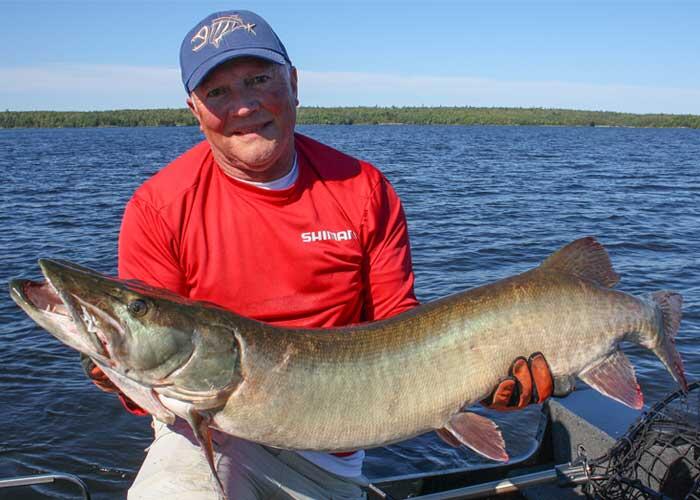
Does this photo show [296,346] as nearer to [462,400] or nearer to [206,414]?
[206,414]

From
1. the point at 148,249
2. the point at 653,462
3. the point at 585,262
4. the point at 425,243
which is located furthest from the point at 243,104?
the point at 425,243

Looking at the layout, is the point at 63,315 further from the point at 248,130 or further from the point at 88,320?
the point at 248,130

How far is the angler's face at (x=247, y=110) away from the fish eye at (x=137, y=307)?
114 cm

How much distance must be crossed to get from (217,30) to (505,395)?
2384 mm

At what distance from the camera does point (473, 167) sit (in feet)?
112

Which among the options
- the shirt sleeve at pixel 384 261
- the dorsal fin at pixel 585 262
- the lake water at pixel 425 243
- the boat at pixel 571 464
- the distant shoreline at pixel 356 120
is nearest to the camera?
the dorsal fin at pixel 585 262

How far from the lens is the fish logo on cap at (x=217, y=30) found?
3609 millimetres

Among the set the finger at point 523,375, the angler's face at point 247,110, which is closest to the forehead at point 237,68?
the angler's face at point 247,110

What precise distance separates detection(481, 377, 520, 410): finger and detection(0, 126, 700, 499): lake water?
383cm

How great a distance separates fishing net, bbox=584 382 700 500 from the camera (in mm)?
Answer: 3926

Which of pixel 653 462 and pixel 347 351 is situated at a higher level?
pixel 347 351

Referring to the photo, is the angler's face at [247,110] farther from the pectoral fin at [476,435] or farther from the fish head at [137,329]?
the pectoral fin at [476,435]

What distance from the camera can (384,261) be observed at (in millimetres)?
3924

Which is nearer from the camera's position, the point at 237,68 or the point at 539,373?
the point at 539,373
